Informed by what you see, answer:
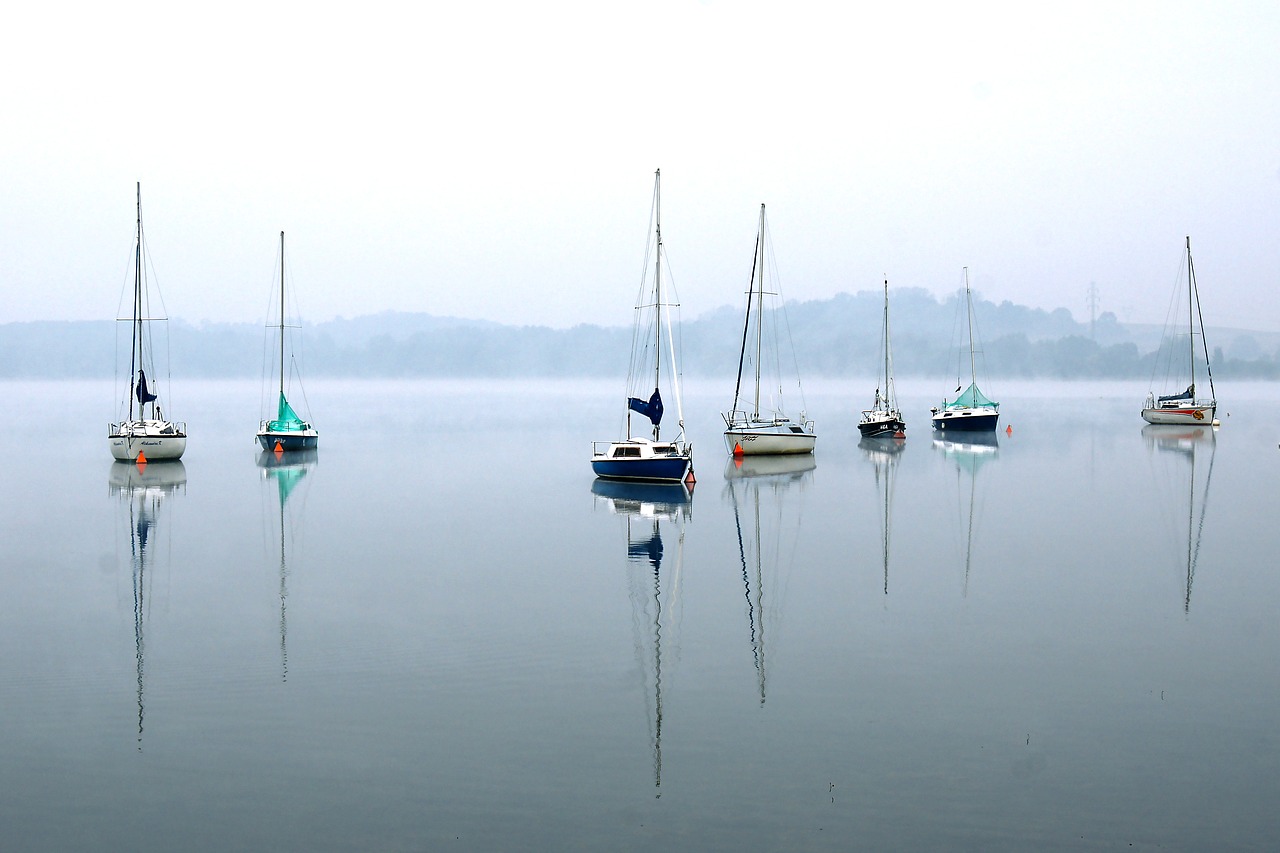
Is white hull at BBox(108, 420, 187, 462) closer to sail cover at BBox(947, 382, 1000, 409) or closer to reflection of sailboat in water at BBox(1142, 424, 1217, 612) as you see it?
reflection of sailboat in water at BBox(1142, 424, 1217, 612)

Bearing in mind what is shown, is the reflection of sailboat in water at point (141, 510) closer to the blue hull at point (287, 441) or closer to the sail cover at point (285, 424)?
the blue hull at point (287, 441)

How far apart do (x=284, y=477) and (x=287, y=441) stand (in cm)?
1420

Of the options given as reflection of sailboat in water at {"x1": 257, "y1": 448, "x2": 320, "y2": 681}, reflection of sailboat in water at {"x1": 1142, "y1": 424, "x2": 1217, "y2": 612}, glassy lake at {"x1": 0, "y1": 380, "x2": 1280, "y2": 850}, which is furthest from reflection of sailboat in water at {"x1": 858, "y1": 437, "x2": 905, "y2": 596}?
reflection of sailboat in water at {"x1": 257, "y1": 448, "x2": 320, "y2": 681}

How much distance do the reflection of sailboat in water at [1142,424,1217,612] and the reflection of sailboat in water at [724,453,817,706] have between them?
9020 mm

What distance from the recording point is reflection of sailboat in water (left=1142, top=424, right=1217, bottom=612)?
2995cm

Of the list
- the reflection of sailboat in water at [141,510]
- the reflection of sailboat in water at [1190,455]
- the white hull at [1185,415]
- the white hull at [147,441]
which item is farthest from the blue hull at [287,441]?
the white hull at [1185,415]

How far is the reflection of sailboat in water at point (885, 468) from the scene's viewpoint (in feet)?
109

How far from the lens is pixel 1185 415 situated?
303ft

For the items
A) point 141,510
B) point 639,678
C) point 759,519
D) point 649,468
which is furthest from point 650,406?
point 639,678

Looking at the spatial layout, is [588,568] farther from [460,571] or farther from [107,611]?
[107,611]

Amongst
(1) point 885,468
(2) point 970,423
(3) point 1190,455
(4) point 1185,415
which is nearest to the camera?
(1) point 885,468

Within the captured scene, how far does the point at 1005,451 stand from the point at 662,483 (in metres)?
32.0

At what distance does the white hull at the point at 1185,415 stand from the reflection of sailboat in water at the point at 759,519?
46047 millimetres

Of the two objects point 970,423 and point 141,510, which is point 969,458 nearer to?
point 970,423
